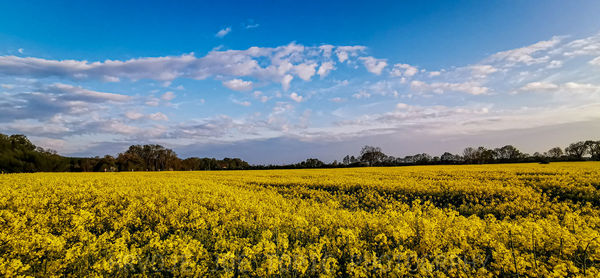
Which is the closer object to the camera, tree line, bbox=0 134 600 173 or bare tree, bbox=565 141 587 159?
tree line, bbox=0 134 600 173

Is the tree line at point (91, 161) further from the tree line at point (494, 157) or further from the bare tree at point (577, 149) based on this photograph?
the bare tree at point (577, 149)

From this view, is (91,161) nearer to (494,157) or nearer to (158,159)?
(158,159)

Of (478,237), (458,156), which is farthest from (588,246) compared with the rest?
(458,156)

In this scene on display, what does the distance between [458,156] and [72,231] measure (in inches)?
3968

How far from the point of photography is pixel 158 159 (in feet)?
275

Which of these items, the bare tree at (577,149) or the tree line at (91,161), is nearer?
the tree line at (91,161)

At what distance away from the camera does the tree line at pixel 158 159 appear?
1900 inches

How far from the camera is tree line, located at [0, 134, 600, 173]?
48250 millimetres

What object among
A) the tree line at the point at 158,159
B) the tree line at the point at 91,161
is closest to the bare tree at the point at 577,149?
the tree line at the point at 158,159

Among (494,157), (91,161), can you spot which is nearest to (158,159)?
(91,161)

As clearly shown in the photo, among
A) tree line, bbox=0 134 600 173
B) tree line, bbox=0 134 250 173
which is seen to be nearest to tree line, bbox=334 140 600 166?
tree line, bbox=0 134 600 173

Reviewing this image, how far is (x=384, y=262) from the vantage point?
4543 millimetres

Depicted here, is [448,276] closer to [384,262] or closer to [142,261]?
[384,262]

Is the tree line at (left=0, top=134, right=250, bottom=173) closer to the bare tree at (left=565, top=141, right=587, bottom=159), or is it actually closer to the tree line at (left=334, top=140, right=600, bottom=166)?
the tree line at (left=334, top=140, right=600, bottom=166)
